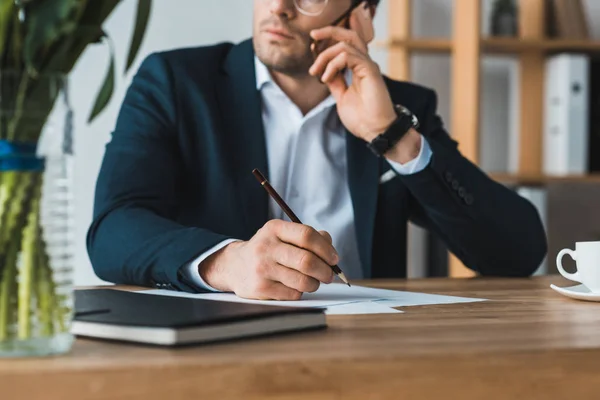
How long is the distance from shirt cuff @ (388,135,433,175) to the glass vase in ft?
3.56

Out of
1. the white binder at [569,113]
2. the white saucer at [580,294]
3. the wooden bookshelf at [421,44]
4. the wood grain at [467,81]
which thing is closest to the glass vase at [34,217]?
the white saucer at [580,294]

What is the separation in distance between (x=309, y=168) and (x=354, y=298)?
31.4 inches

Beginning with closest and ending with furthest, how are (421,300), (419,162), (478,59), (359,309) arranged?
1. (359,309)
2. (421,300)
3. (419,162)
4. (478,59)

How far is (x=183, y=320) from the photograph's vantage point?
778 millimetres

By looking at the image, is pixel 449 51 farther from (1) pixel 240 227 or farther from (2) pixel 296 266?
(2) pixel 296 266

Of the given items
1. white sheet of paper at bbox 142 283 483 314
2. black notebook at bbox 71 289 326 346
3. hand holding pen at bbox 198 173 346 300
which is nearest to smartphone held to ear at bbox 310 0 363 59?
white sheet of paper at bbox 142 283 483 314

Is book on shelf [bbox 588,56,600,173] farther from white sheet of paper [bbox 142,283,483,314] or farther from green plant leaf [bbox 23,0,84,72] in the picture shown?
green plant leaf [bbox 23,0,84,72]

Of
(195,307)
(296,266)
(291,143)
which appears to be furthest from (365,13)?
(195,307)

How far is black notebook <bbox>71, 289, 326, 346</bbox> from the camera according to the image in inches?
30.0

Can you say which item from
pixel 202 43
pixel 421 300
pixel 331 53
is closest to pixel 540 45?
pixel 202 43

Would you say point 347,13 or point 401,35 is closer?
point 347,13

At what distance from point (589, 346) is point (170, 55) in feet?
4.34

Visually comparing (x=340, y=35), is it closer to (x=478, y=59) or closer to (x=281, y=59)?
(x=281, y=59)

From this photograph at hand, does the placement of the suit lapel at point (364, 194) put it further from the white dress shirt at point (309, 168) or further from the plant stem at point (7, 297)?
the plant stem at point (7, 297)
